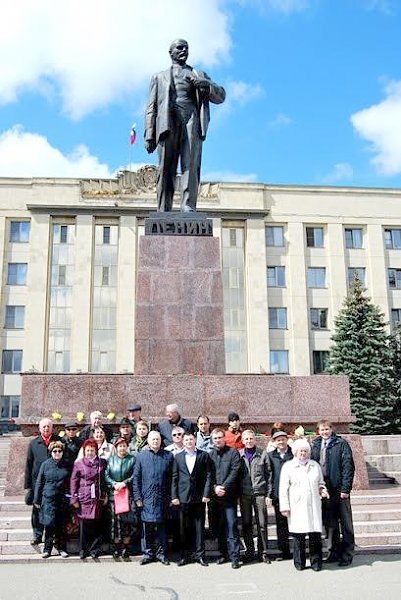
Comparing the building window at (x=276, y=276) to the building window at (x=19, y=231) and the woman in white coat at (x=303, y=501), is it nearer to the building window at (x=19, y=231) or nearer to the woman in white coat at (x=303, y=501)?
the building window at (x=19, y=231)

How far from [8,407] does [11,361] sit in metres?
2.98

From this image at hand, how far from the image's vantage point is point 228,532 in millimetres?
6000

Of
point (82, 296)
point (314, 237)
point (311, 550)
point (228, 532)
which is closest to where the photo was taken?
point (311, 550)

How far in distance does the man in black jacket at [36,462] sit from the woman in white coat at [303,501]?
2.78 m

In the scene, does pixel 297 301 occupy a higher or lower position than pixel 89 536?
higher

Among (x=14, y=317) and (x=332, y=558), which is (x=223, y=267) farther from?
(x=332, y=558)

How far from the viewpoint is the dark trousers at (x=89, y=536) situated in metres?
6.17

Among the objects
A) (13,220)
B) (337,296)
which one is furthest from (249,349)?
(13,220)

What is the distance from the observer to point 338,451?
634 centimetres

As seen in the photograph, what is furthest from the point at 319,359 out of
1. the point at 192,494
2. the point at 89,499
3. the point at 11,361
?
the point at 89,499

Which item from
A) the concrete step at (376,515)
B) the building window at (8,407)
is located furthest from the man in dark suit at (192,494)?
the building window at (8,407)

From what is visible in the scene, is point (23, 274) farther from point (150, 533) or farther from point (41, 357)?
point (150, 533)

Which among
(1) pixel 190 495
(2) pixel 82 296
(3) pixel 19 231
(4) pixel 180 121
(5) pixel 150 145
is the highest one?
(3) pixel 19 231

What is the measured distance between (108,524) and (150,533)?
1.86 ft
